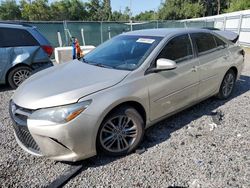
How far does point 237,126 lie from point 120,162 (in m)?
2.12

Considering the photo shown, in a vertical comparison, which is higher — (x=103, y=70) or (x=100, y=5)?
(x=100, y=5)

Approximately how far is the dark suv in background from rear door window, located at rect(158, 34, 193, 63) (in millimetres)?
3750

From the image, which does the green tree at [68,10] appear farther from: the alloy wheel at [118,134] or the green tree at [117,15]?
the alloy wheel at [118,134]

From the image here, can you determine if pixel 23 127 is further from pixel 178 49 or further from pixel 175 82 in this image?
pixel 178 49

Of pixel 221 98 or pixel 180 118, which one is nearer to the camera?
pixel 180 118

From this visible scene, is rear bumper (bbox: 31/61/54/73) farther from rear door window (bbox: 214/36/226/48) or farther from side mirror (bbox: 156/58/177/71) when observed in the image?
rear door window (bbox: 214/36/226/48)

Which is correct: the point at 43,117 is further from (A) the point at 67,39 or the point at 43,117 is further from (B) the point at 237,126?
(A) the point at 67,39

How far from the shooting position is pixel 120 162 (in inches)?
103

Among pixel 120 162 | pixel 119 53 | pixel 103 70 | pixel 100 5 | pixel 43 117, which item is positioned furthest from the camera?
pixel 100 5

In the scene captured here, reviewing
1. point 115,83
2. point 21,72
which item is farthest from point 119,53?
point 21,72

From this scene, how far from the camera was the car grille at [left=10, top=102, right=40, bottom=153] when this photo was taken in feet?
7.59

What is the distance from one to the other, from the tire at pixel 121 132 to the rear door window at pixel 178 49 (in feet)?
3.23

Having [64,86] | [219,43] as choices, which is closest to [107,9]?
[219,43]

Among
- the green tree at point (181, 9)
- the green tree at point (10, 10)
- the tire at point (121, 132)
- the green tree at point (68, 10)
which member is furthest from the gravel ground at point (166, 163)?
the green tree at point (10, 10)
